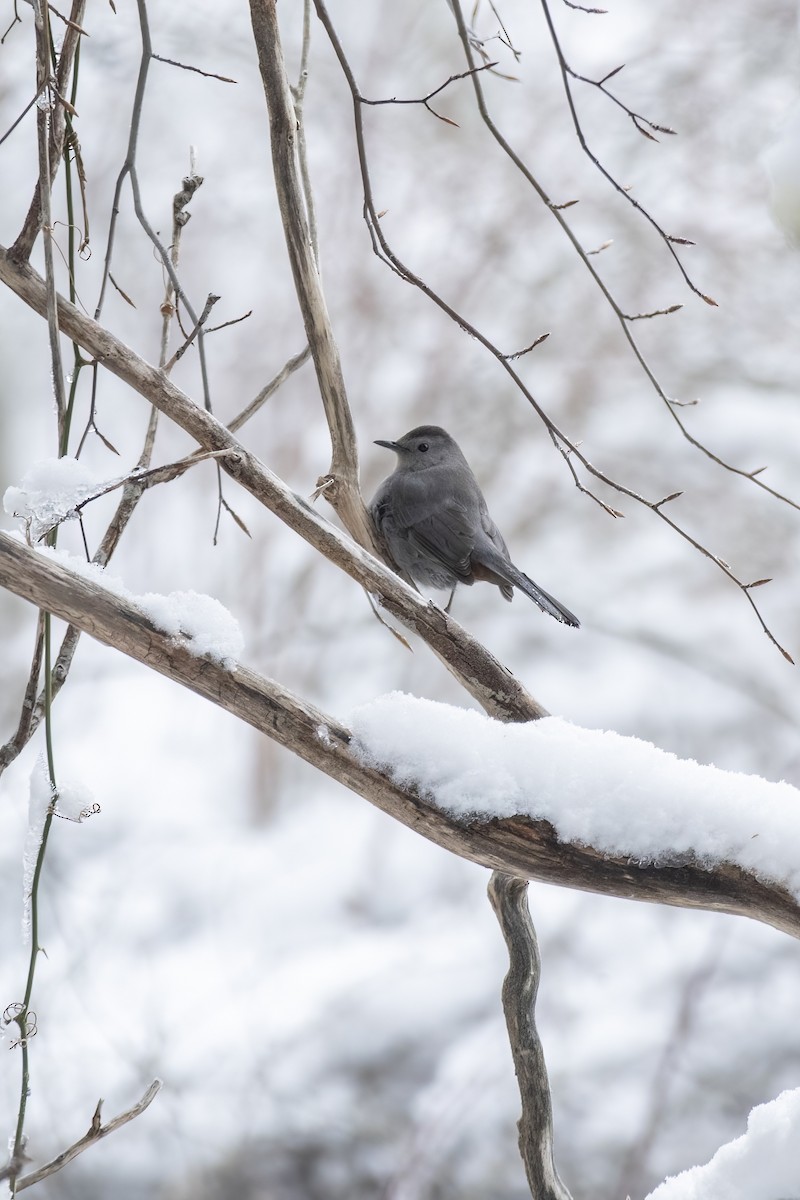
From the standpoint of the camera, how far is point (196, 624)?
0.72 metres

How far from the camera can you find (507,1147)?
1760mm

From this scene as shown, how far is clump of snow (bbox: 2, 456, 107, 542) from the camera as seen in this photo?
712 mm

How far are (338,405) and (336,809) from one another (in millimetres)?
1722

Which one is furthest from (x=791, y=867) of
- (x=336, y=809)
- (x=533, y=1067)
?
(x=336, y=809)

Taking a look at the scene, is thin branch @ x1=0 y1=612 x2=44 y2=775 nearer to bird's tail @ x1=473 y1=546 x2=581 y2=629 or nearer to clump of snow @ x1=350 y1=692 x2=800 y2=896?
clump of snow @ x1=350 y1=692 x2=800 y2=896

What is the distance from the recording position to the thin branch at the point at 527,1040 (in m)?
0.87

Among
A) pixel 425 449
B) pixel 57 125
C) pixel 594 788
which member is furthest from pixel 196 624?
pixel 425 449

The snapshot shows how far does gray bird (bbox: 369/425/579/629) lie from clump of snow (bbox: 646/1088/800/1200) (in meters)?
0.68

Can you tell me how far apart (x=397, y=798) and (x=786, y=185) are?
508mm

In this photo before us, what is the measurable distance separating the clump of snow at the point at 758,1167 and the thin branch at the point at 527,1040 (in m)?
0.14

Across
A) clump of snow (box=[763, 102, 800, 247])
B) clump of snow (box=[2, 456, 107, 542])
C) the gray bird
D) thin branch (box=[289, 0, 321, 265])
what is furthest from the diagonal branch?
clump of snow (box=[763, 102, 800, 247])

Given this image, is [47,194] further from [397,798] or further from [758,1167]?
[758,1167]

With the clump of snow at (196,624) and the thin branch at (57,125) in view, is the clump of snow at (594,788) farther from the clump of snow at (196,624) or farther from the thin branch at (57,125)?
the thin branch at (57,125)

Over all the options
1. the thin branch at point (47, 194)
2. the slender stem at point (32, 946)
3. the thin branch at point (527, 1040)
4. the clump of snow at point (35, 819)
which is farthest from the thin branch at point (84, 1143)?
the thin branch at point (47, 194)
